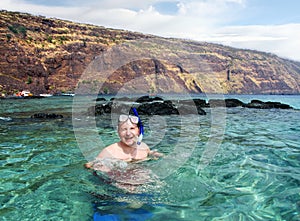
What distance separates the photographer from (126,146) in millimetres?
5961

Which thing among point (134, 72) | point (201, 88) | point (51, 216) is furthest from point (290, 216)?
point (201, 88)

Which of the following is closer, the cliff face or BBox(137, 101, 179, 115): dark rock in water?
BBox(137, 101, 179, 115): dark rock in water

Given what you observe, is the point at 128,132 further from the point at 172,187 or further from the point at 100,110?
the point at 100,110

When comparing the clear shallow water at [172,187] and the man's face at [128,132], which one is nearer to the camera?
the clear shallow water at [172,187]

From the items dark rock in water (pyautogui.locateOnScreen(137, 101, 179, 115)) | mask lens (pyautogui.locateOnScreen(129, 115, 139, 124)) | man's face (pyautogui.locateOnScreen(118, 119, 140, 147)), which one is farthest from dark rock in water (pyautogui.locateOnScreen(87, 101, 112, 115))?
mask lens (pyautogui.locateOnScreen(129, 115, 139, 124))

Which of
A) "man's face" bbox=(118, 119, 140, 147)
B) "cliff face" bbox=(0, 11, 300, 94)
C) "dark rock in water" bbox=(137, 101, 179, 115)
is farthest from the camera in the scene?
"cliff face" bbox=(0, 11, 300, 94)

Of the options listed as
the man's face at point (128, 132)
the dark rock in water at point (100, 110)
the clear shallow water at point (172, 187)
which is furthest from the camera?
the dark rock in water at point (100, 110)

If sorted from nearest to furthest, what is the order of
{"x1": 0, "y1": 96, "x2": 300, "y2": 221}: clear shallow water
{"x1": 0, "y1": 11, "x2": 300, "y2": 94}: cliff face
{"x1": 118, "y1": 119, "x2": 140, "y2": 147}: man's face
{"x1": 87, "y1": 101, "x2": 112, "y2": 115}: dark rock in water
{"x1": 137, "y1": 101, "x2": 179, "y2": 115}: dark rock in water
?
{"x1": 0, "y1": 96, "x2": 300, "y2": 221}: clear shallow water < {"x1": 118, "y1": 119, "x2": 140, "y2": 147}: man's face < {"x1": 137, "y1": 101, "x2": 179, "y2": 115}: dark rock in water < {"x1": 87, "y1": 101, "x2": 112, "y2": 115}: dark rock in water < {"x1": 0, "y1": 11, "x2": 300, "y2": 94}: cliff face

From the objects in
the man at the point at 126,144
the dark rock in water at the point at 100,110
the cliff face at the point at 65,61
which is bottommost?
the dark rock in water at the point at 100,110

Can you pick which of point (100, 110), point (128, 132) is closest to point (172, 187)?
point (128, 132)

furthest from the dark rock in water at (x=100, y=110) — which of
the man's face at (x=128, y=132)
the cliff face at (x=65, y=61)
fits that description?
the cliff face at (x=65, y=61)

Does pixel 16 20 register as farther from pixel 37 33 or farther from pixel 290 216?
pixel 290 216

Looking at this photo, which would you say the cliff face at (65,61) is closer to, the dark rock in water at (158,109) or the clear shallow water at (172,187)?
the dark rock in water at (158,109)

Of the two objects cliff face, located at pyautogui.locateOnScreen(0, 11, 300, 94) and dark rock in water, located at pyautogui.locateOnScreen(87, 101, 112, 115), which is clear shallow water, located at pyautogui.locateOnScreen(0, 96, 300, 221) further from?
cliff face, located at pyautogui.locateOnScreen(0, 11, 300, 94)
